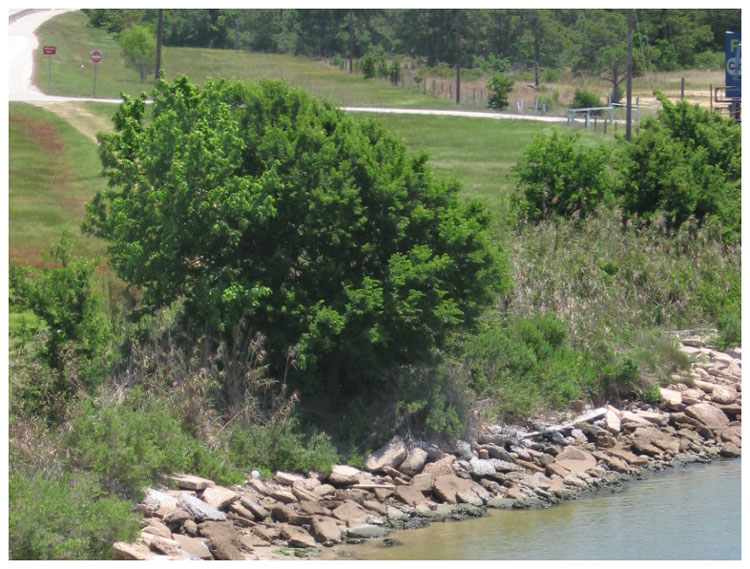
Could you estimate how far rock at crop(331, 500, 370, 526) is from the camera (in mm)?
14721

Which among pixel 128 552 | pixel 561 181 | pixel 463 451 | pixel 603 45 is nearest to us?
pixel 128 552

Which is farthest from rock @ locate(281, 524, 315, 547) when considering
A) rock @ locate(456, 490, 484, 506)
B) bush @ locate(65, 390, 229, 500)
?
rock @ locate(456, 490, 484, 506)

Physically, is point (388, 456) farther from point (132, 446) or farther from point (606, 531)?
point (132, 446)

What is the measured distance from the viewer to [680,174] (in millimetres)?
27281

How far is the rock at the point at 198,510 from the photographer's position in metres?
13.7

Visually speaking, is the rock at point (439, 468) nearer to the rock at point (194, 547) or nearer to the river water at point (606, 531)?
the river water at point (606, 531)

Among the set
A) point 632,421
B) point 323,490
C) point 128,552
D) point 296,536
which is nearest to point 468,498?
point 323,490

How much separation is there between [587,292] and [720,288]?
127 inches

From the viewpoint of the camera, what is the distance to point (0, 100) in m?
13.5

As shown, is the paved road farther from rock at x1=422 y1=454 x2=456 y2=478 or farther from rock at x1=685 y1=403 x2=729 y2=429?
rock at x1=422 y1=454 x2=456 y2=478

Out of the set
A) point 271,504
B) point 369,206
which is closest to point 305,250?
point 369,206

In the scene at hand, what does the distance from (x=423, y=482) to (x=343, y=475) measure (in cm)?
109

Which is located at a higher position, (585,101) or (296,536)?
(585,101)

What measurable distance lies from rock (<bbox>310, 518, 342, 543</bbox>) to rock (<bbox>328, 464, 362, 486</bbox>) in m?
1.40
